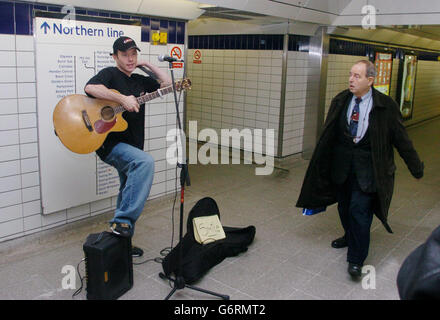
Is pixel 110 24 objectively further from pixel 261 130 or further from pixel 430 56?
pixel 430 56

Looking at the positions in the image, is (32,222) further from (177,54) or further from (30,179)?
(177,54)

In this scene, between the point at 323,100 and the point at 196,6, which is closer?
the point at 196,6

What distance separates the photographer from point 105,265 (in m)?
3.00

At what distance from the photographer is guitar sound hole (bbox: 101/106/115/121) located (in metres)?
3.38

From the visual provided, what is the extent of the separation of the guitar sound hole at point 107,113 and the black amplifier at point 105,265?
2.92 ft

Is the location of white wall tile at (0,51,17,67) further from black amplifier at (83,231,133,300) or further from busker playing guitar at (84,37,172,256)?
black amplifier at (83,231,133,300)

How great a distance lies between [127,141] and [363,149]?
1.90 m

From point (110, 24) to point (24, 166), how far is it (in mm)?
1573

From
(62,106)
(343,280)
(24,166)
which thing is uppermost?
(62,106)

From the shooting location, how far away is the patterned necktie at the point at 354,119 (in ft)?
11.6

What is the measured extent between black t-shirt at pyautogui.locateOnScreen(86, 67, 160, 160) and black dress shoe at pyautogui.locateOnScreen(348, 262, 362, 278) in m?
1.98

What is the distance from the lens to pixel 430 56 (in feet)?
40.0
